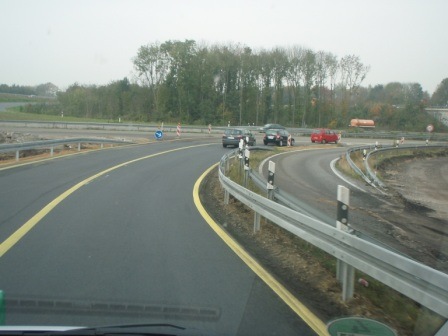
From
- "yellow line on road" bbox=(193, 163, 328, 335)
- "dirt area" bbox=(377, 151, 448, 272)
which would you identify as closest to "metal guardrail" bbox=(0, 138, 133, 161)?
"yellow line on road" bbox=(193, 163, 328, 335)

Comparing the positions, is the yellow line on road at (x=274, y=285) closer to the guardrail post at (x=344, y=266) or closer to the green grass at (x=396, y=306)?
the guardrail post at (x=344, y=266)

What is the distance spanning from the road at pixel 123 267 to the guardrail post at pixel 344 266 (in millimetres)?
904

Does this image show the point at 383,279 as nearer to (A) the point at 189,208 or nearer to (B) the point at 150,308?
(B) the point at 150,308

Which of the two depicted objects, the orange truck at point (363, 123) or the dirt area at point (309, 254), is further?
the orange truck at point (363, 123)

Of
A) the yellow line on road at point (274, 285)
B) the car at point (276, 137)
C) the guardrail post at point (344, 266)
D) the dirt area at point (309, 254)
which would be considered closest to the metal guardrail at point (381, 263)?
the guardrail post at point (344, 266)

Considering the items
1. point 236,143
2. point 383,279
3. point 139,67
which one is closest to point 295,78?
point 139,67

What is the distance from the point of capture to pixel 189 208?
11570mm

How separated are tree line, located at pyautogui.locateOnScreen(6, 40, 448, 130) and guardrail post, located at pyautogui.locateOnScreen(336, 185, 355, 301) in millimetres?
75479

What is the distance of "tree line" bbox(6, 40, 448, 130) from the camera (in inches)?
3243

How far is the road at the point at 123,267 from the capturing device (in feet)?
16.0

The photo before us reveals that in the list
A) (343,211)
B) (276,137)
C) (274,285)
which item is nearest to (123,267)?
(274,285)

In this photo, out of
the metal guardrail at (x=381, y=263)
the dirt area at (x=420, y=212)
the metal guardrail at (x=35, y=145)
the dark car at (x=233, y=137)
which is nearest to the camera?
the metal guardrail at (x=381, y=263)

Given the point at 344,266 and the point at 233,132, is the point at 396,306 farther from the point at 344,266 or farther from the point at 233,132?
the point at 233,132

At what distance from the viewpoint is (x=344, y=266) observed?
5.88 meters
